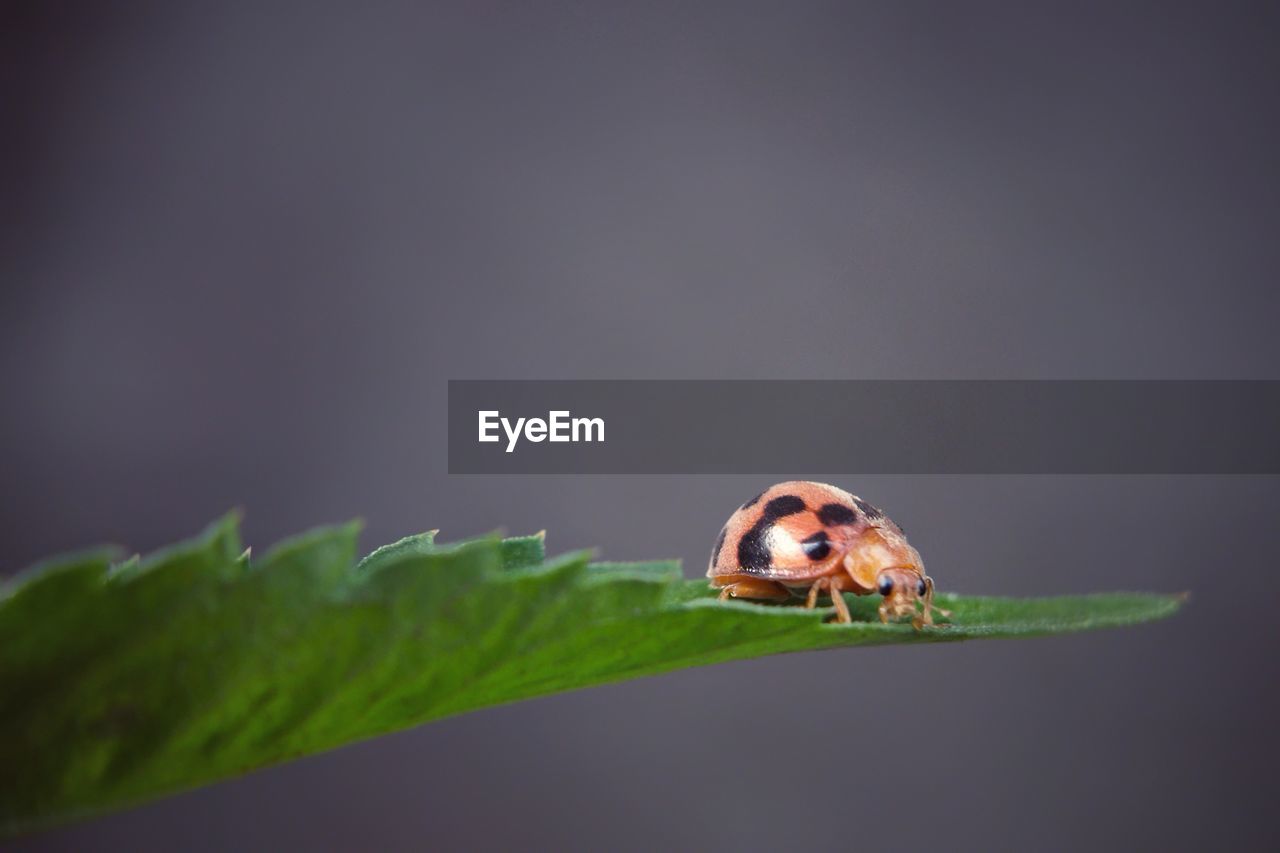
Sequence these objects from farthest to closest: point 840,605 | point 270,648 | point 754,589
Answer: point 754,589 → point 840,605 → point 270,648

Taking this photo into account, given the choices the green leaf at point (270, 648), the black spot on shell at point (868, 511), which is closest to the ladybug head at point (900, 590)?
the black spot on shell at point (868, 511)

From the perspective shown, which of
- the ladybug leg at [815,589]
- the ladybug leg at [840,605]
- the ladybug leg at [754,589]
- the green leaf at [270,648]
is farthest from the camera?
the ladybug leg at [754,589]

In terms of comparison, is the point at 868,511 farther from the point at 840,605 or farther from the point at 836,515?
the point at 840,605

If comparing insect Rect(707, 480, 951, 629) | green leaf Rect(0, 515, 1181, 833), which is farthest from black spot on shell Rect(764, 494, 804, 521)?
green leaf Rect(0, 515, 1181, 833)

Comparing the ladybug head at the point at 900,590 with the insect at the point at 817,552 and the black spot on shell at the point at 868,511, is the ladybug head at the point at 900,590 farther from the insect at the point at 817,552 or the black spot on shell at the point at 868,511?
the black spot on shell at the point at 868,511

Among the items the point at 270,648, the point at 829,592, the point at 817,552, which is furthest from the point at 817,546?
the point at 270,648

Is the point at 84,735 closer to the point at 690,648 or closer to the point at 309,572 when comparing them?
the point at 309,572
